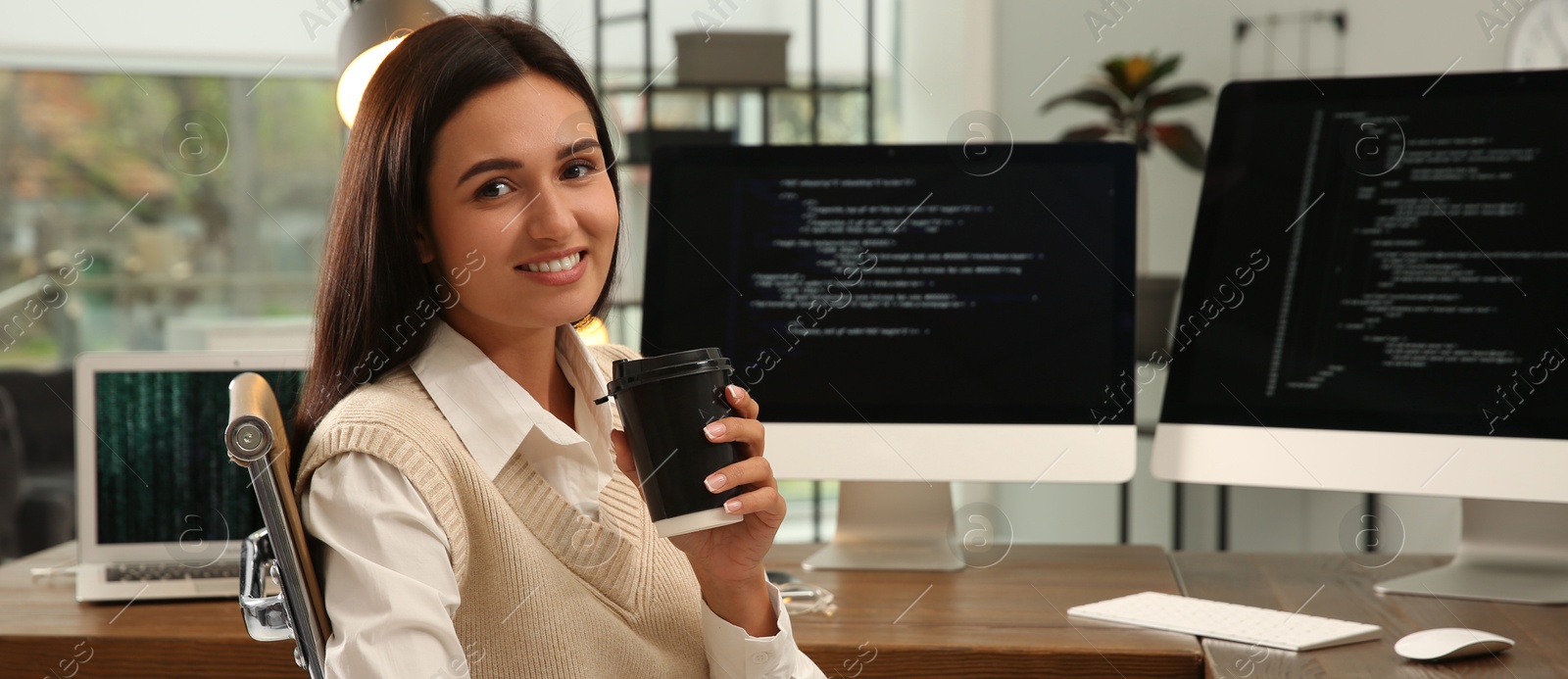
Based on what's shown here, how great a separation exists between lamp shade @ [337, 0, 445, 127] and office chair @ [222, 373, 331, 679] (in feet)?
2.62

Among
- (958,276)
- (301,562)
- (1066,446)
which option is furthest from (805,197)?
(301,562)

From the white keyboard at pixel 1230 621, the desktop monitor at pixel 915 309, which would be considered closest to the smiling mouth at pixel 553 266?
the desktop monitor at pixel 915 309

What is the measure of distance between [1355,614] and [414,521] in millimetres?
1062

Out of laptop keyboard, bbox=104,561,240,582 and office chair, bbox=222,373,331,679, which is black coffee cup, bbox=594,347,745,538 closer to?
office chair, bbox=222,373,331,679

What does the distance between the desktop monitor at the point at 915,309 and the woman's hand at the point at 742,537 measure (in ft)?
1.47

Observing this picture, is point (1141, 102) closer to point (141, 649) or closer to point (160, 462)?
point (160, 462)

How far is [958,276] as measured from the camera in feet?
5.36

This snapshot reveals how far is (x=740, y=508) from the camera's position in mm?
922

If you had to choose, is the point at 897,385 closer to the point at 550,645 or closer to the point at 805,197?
the point at 805,197

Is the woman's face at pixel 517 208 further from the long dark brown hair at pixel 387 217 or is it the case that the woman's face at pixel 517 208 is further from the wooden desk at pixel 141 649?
the wooden desk at pixel 141 649

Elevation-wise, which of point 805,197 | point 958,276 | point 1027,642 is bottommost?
point 1027,642

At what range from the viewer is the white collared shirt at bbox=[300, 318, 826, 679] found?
86 cm

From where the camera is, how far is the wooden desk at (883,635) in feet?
Answer: 4.19

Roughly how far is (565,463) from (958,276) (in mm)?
713
